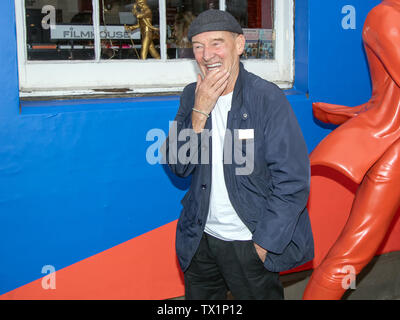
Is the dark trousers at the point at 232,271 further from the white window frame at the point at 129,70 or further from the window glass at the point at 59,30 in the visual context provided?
the window glass at the point at 59,30

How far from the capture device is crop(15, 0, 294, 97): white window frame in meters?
2.26

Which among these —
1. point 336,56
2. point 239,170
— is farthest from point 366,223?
point 336,56

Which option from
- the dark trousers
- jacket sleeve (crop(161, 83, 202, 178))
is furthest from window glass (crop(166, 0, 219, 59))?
the dark trousers

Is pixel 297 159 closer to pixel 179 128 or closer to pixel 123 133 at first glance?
pixel 179 128

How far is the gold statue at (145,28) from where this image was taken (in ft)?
8.13

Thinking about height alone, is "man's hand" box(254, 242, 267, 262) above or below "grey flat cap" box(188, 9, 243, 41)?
below

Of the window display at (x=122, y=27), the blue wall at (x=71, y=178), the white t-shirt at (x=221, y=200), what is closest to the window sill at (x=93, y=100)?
A: the blue wall at (x=71, y=178)

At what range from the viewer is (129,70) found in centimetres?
248

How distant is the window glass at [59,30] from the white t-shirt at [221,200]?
39.8 inches

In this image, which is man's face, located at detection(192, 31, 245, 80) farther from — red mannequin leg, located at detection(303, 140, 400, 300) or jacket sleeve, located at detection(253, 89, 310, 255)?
red mannequin leg, located at detection(303, 140, 400, 300)

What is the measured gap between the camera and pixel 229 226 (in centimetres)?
169
